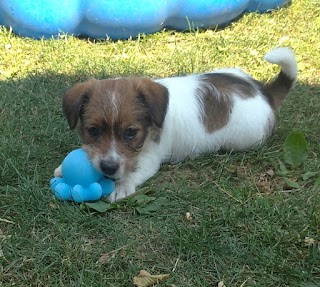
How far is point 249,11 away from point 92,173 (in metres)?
5.42

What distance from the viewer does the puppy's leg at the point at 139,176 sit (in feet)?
15.4

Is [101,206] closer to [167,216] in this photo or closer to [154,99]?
[167,216]

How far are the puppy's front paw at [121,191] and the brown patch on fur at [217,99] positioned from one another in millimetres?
1010

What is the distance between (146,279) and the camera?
3.78 m

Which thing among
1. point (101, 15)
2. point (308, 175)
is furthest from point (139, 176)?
point (101, 15)

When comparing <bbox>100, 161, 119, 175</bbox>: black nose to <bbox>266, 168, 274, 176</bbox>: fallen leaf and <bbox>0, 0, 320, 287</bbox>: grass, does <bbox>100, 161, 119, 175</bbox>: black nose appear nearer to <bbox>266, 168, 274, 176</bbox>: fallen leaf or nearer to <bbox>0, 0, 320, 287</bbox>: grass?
<bbox>0, 0, 320, 287</bbox>: grass

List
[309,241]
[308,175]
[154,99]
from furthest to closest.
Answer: [308,175] < [154,99] < [309,241]

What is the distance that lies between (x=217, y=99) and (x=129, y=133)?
1.12m

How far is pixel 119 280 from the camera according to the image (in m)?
3.82

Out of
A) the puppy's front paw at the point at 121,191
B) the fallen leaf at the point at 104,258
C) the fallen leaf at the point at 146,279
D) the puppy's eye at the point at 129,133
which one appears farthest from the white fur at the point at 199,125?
the fallen leaf at the point at 146,279

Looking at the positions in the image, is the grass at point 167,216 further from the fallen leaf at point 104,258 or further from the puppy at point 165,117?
the puppy at point 165,117

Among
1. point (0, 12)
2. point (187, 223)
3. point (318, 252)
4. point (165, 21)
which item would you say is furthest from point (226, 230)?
point (0, 12)

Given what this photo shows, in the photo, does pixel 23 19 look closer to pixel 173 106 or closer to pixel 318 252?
pixel 173 106

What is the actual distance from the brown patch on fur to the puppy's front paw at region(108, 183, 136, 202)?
101 cm
